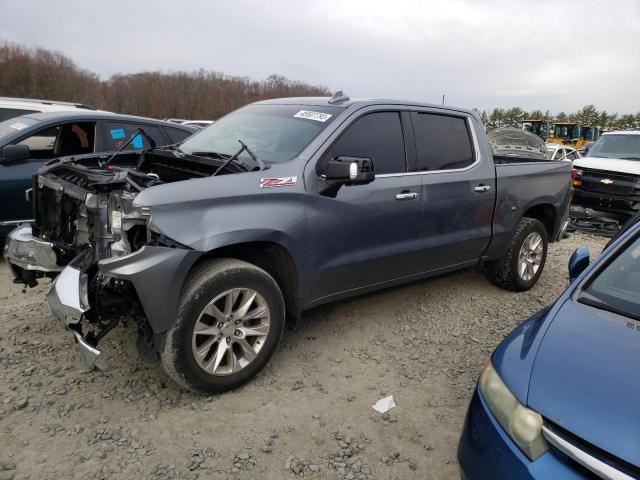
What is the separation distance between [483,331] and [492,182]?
1.34 m

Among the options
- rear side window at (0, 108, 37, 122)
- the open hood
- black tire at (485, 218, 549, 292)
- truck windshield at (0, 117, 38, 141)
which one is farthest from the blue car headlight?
the open hood

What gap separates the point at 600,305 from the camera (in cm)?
227

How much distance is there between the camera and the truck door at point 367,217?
3246 millimetres

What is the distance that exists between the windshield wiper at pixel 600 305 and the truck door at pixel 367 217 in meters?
1.50

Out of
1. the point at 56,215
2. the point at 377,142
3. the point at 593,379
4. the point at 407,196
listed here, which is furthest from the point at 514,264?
the point at 56,215

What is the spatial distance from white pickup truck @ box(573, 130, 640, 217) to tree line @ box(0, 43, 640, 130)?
43681 millimetres

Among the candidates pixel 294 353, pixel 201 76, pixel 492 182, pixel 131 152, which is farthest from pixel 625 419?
pixel 201 76

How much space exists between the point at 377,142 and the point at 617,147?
28.7 ft

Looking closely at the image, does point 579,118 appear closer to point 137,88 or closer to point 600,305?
point 600,305

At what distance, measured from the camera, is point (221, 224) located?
2.77 metres

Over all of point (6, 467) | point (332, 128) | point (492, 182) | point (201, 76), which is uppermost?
point (201, 76)

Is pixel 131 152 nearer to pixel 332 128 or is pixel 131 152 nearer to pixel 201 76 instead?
pixel 332 128

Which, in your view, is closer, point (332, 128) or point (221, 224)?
point (221, 224)

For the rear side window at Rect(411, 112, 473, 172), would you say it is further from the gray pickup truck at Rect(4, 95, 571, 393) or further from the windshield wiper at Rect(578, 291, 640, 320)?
the windshield wiper at Rect(578, 291, 640, 320)
